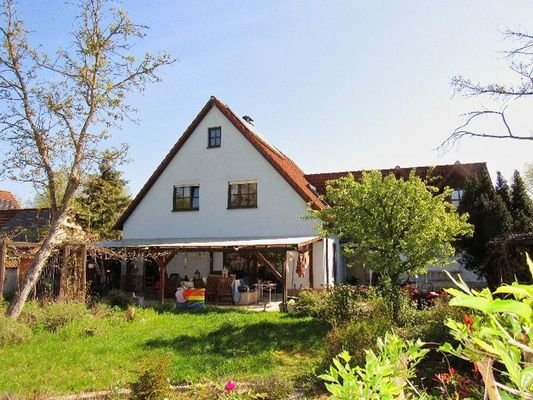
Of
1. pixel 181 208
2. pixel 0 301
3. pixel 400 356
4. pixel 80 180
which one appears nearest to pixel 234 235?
pixel 181 208

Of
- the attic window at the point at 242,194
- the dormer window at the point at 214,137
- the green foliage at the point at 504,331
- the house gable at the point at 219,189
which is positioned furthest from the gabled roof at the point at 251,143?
the green foliage at the point at 504,331

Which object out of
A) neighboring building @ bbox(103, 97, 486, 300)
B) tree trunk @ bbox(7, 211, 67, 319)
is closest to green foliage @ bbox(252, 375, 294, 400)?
tree trunk @ bbox(7, 211, 67, 319)

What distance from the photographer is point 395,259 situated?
11711 millimetres

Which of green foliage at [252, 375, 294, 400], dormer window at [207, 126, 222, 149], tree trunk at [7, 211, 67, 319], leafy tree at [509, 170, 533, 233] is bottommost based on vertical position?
green foliage at [252, 375, 294, 400]

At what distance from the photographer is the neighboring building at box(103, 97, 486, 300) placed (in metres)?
20.5

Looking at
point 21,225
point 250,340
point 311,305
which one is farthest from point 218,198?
point 21,225

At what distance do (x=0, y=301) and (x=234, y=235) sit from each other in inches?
432

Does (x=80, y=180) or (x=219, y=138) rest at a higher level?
(x=219, y=138)

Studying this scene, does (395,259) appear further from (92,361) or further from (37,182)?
(37,182)

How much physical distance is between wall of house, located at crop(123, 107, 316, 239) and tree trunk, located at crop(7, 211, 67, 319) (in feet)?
29.6

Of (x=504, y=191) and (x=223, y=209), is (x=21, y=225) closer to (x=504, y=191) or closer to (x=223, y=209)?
(x=223, y=209)

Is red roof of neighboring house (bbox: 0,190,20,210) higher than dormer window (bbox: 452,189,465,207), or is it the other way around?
red roof of neighboring house (bbox: 0,190,20,210)

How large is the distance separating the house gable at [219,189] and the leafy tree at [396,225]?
8.34 metres

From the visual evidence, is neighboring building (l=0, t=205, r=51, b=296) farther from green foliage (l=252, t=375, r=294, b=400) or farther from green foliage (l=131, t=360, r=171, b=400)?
green foliage (l=252, t=375, r=294, b=400)
